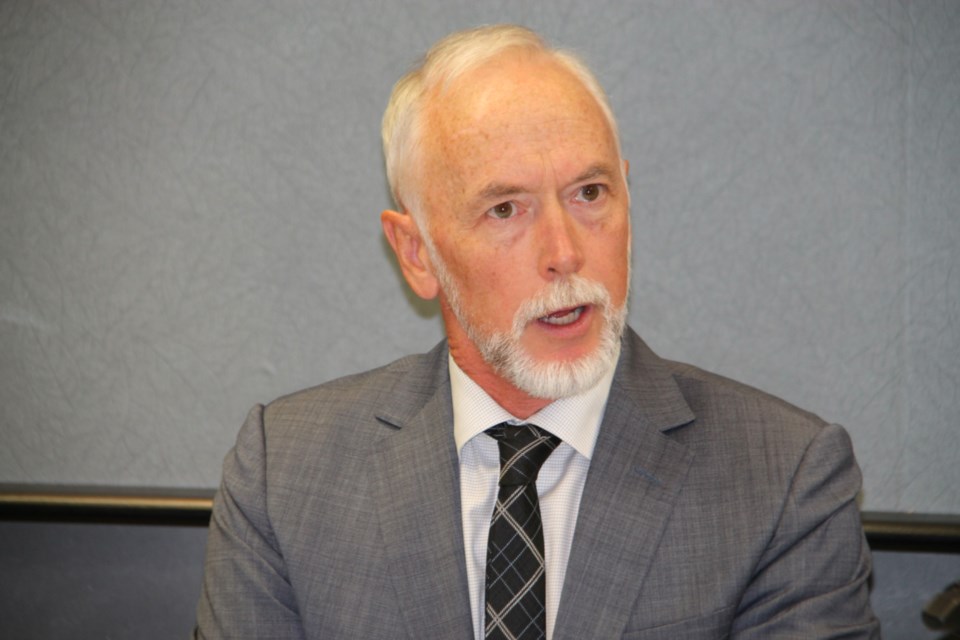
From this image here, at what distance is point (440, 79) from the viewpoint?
180 centimetres

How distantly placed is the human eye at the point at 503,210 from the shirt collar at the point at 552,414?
0.31 meters

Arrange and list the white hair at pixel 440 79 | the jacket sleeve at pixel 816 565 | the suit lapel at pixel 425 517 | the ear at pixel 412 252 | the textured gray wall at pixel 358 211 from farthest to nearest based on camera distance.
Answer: the textured gray wall at pixel 358 211, the ear at pixel 412 252, the white hair at pixel 440 79, the suit lapel at pixel 425 517, the jacket sleeve at pixel 816 565

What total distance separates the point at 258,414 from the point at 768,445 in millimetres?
885

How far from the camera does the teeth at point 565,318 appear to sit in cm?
173

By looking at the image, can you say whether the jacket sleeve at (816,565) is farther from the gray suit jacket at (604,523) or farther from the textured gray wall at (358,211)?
the textured gray wall at (358,211)

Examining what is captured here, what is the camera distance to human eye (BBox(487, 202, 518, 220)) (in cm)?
174

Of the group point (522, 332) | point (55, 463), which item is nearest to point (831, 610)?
point (522, 332)

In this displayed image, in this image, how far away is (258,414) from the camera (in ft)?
6.38

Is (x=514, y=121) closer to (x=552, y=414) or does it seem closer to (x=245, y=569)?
(x=552, y=414)

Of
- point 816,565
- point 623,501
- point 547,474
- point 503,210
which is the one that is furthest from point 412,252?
point 816,565

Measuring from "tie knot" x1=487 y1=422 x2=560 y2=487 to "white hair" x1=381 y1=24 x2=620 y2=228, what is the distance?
380mm

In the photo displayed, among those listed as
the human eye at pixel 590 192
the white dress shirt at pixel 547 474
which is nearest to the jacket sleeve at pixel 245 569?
the white dress shirt at pixel 547 474

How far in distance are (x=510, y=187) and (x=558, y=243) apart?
0.12 metres

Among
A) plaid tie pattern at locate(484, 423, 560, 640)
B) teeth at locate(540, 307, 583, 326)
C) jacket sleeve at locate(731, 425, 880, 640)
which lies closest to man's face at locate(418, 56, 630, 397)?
teeth at locate(540, 307, 583, 326)
